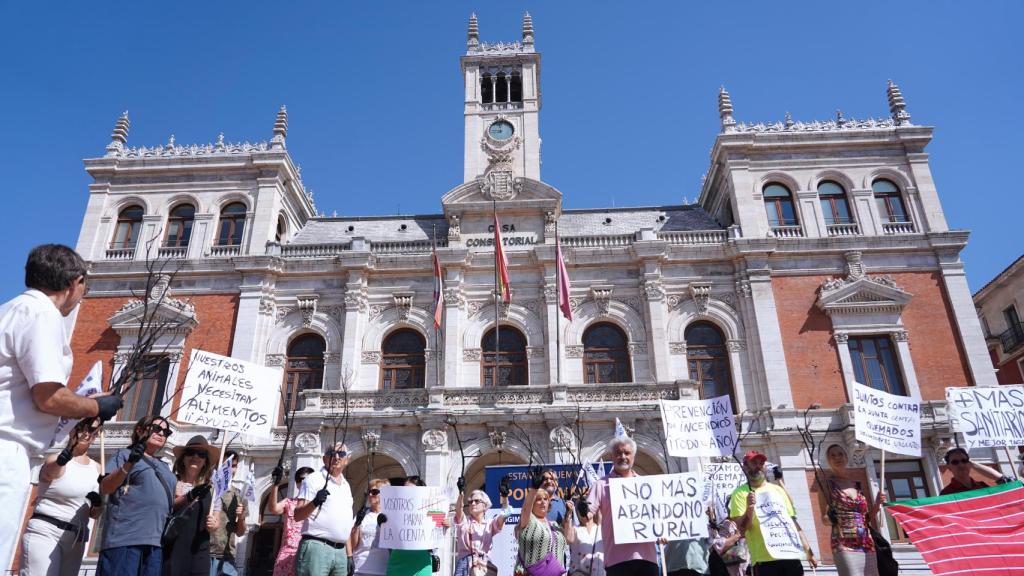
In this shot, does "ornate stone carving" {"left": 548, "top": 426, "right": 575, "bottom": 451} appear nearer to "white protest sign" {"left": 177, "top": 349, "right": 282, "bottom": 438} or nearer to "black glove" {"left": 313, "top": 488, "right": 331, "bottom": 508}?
"white protest sign" {"left": 177, "top": 349, "right": 282, "bottom": 438}

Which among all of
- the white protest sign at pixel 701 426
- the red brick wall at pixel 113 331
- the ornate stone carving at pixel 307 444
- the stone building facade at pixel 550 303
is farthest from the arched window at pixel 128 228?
the white protest sign at pixel 701 426

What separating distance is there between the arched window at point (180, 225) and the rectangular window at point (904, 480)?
26.1 meters

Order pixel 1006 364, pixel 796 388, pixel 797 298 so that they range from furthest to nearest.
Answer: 1. pixel 1006 364
2. pixel 797 298
3. pixel 796 388

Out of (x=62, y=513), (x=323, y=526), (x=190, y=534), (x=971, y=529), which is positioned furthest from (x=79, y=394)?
(x=971, y=529)

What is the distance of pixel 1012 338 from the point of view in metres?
32.4

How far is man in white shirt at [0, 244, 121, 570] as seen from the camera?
12.4ft

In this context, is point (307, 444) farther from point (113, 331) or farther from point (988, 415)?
point (988, 415)

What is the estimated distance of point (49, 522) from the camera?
5.95 m

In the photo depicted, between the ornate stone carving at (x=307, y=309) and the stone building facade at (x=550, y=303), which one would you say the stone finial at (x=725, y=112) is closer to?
the stone building facade at (x=550, y=303)

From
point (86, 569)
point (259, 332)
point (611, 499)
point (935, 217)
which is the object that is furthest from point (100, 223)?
point (935, 217)

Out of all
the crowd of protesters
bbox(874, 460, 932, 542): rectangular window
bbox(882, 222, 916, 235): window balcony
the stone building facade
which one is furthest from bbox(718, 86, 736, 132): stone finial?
the crowd of protesters

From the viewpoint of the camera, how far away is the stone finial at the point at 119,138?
27.9 meters

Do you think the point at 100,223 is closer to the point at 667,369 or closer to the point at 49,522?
the point at 667,369

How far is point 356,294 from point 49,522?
1897cm
